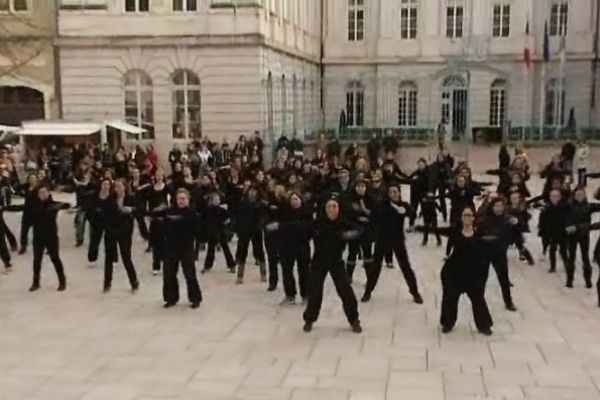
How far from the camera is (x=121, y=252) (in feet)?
45.1

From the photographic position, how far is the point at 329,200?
1140 centimetres

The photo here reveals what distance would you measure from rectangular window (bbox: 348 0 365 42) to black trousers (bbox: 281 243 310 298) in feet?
114

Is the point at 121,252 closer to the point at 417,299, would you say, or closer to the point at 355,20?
the point at 417,299

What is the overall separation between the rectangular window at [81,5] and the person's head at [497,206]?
69.5ft

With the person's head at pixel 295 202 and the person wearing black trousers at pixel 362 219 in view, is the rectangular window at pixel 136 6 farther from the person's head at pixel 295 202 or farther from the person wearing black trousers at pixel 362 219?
the person's head at pixel 295 202

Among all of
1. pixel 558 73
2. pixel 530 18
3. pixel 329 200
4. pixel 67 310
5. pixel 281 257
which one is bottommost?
pixel 67 310

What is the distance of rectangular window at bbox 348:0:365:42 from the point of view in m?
46.4

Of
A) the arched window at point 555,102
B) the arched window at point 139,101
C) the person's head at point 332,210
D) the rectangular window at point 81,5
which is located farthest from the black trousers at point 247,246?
the arched window at point 555,102

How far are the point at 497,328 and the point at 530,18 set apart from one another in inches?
1403

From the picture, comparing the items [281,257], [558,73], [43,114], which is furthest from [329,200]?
[558,73]

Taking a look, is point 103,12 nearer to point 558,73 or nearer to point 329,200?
point 329,200

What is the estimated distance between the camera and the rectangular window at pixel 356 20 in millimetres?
46375

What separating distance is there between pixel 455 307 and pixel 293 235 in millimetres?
2576

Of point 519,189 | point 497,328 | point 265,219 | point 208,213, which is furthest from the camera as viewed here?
point 519,189
